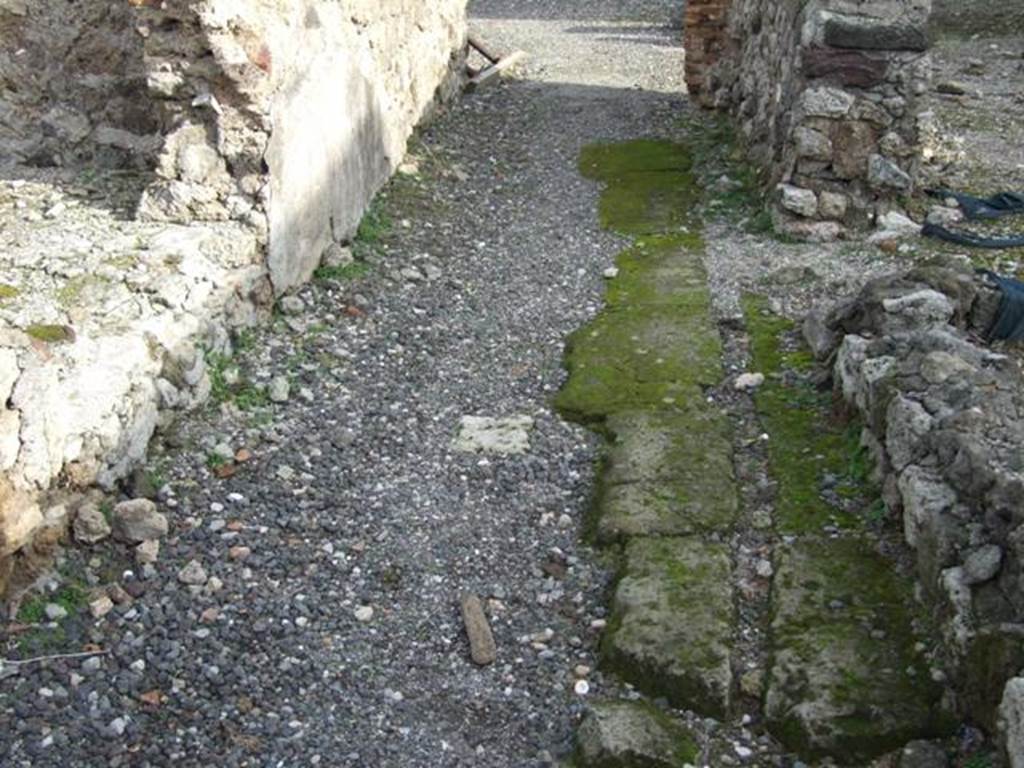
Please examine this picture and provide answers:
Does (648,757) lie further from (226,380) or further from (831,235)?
(831,235)

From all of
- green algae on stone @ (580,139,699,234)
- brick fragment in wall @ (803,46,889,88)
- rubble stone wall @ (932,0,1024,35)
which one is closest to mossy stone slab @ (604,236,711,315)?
green algae on stone @ (580,139,699,234)

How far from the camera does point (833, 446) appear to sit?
4.68 metres

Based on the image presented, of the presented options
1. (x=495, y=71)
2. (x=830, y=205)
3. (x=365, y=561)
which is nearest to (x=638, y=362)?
(x=365, y=561)

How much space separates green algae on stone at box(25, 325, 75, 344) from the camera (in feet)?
13.7

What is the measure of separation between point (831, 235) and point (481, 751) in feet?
15.1

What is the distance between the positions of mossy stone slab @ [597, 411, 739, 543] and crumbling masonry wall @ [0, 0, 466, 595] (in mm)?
1683

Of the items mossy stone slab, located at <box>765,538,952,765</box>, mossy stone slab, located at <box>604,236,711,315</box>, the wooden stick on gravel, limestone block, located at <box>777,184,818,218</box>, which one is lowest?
mossy stone slab, located at <box>604,236,711,315</box>

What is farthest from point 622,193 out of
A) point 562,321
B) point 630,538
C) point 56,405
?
point 56,405

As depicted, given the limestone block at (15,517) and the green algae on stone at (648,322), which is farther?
the green algae on stone at (648,322)

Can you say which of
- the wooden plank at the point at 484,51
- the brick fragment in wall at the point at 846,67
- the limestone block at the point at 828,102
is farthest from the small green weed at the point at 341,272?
the wooden plank at the point at 484,51

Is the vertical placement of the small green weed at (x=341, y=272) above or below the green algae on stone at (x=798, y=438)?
below

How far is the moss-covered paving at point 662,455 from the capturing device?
353 cm

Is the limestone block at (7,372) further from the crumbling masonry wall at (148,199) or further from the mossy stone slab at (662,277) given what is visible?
the mossy stone slab at (662,277)

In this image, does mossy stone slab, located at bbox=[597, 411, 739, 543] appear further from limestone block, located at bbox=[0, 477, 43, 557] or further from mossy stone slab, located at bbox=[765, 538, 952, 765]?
A: limestone block, located at bbox=[0, 477, 43, 557]
